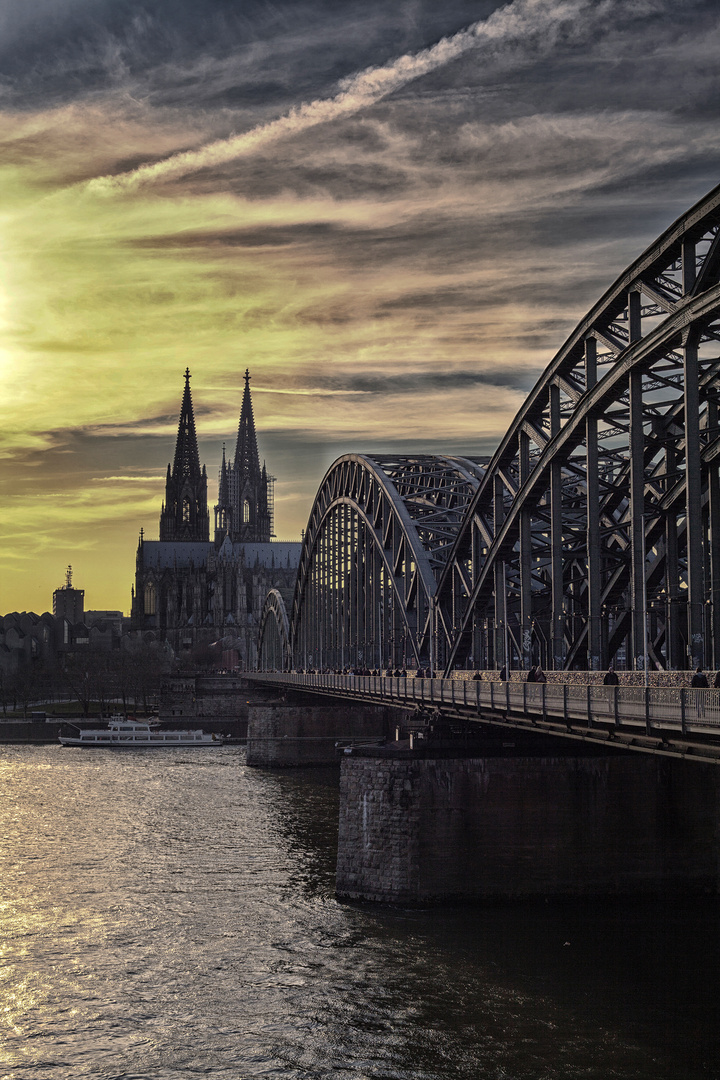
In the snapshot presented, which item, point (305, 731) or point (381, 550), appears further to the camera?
point (305, 731)

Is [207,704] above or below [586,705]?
below

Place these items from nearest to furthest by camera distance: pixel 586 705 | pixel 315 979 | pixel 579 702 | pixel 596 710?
pixel 596 710 → pixel 586 705 → pixel 579 702 → pixel 315 979

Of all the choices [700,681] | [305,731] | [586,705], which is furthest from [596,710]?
[305,731]

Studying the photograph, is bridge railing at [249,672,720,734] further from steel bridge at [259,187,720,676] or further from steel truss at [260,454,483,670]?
steel truss at [260,454,483,670]

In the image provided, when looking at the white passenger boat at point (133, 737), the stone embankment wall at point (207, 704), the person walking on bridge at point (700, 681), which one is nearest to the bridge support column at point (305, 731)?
the white passenger boat at point (133, 737)

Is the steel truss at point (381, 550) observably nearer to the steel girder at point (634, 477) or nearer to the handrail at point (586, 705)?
the steel girder at point (634, 477)

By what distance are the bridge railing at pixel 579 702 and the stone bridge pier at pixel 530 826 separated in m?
2.87

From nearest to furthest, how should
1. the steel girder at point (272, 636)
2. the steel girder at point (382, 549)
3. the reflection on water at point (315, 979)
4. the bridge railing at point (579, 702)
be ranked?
the bridge railing at point (579, 702)
the reflection on water at point (315, 979)
the steel girder at point (382, 549)
the steel girder at point (272, 636)

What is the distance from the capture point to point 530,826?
41438 millimetres

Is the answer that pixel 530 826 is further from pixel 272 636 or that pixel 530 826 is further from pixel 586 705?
pixel 272 636

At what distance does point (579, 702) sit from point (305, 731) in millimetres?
68585

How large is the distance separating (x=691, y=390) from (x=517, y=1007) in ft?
54.8

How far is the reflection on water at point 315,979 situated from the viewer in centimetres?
2839

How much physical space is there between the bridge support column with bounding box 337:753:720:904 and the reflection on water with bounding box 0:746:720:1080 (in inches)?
36.3
